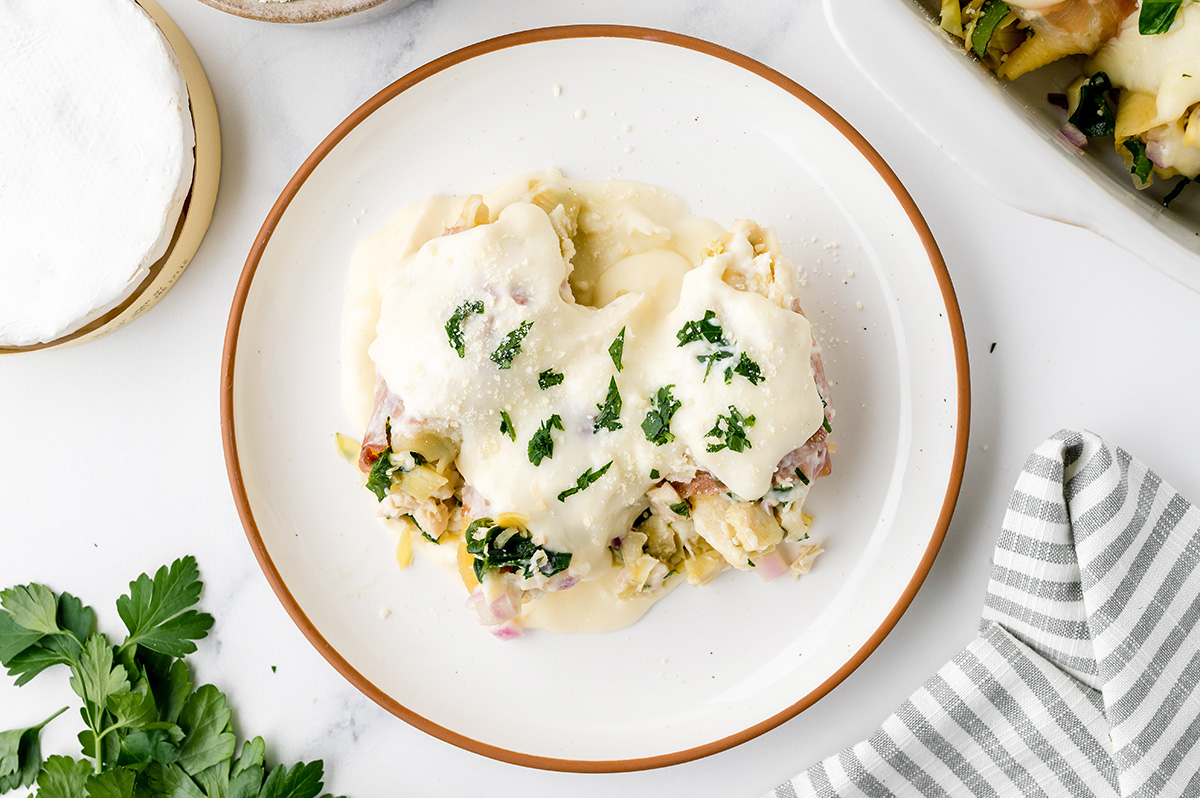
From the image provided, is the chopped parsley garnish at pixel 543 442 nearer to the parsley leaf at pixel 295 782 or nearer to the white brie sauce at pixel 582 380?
the white brie sauce at pixel 582 380

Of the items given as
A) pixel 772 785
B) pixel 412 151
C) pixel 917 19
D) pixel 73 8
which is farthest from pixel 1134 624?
pixel 73 8

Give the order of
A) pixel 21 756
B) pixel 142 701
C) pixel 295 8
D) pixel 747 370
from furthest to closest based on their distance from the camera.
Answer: pixel 21 756 < pixel 142 701 < pixel 295 8 < pixel 747 370

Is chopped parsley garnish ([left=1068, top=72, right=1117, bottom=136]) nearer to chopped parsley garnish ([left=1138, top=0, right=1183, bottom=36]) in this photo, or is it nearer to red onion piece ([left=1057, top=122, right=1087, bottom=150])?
red onion piece ([left=1057, top=122, right=1087, bottom=150])

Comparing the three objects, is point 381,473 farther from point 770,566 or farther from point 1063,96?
point 1063,96

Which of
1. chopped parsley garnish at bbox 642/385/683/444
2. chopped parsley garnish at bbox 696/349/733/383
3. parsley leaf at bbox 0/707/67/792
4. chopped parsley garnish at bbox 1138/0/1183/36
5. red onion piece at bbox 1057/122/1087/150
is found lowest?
parsley leaf at bbox 0/707/67/792

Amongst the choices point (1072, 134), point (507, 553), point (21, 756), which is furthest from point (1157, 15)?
point (21, 756)

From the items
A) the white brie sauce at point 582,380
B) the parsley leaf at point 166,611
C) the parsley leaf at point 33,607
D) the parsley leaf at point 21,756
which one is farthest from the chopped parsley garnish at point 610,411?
the parsley leaf at point 21,756

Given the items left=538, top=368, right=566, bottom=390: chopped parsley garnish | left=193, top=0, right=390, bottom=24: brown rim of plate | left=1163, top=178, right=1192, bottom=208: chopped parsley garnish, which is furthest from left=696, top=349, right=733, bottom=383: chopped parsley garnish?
left=193, top=0, right=390, bottom=24: brown rim of plate
